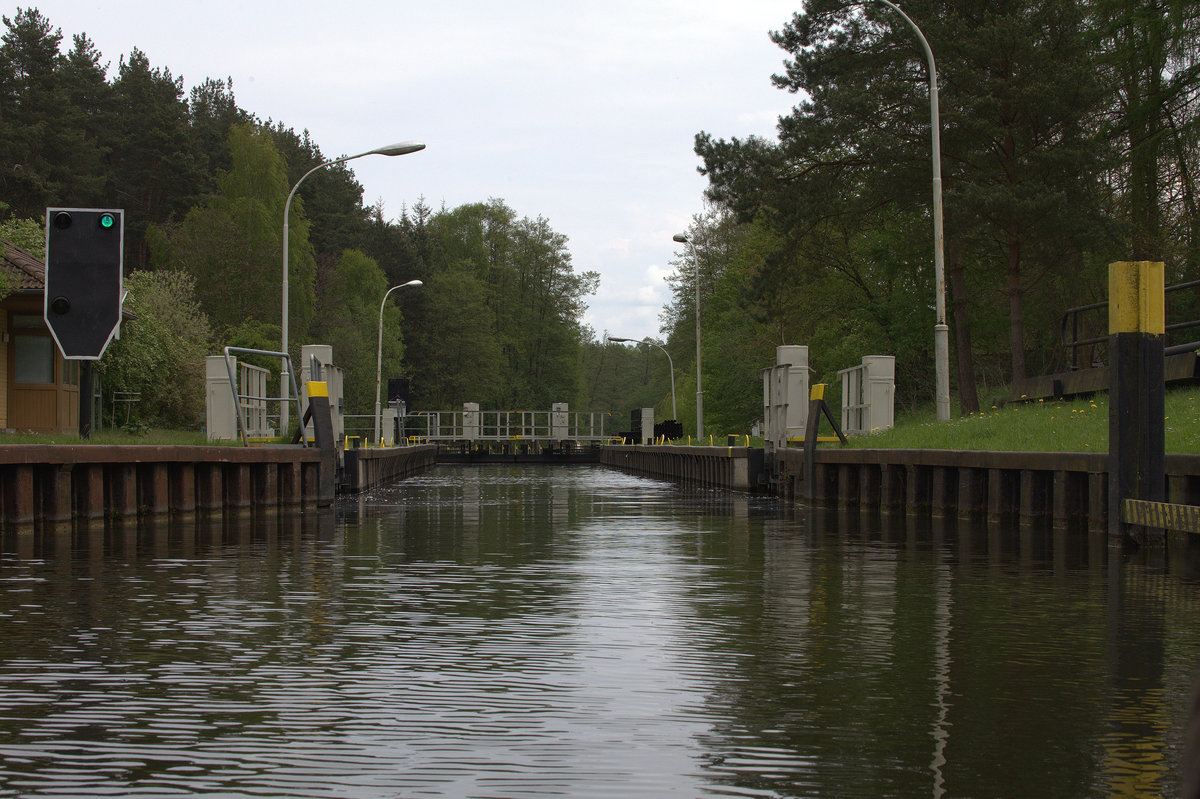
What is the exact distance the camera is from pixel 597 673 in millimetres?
6094

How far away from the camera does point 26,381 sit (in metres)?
28.9

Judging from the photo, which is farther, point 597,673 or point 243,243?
point 243,243

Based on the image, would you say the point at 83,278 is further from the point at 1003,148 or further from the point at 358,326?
the point at 358,326

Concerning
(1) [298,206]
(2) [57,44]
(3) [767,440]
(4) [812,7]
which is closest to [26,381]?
(3) [767,440]

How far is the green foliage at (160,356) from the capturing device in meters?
34.8

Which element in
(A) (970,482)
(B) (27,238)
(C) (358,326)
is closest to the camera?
(A) (970,482)

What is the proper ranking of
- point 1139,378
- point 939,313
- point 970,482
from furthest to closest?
1. point 939,313
2. point 970,482
3. point 1139,378

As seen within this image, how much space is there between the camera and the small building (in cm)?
2847

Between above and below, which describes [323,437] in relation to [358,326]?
below

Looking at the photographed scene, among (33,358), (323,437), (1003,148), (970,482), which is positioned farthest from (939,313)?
(33,358)

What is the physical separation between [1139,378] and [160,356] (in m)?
31.0

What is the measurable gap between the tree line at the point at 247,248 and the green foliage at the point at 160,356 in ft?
0.28

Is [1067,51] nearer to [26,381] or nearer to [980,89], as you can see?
[980,89]

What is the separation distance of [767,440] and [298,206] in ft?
158
